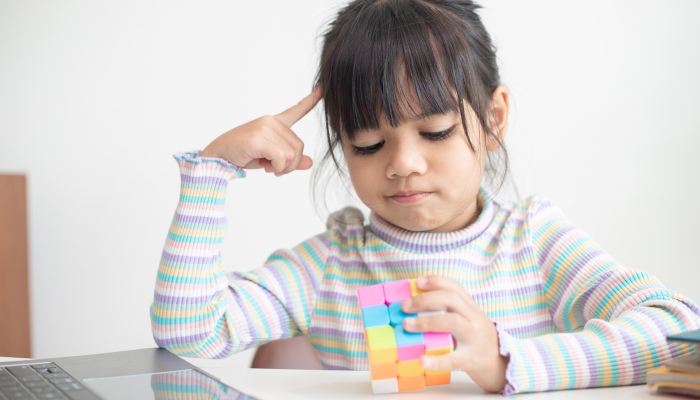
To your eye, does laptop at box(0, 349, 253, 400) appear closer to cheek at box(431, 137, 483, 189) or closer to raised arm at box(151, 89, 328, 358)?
raised arm at box(151, 89, 328, 358)

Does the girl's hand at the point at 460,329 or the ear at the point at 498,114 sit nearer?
the girl's hand at the point at 460,329

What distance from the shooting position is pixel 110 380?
66cm

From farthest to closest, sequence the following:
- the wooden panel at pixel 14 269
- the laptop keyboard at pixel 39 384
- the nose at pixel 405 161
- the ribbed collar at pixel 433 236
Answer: the wooden panel at pixel 14 269 < the ribbed collar at pixel 433 236 < the nose at pixel 405 161 < the laptop keyboard at pixel 39 384

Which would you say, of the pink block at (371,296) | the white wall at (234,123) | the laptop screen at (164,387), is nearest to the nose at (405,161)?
the pink block at (371,296)

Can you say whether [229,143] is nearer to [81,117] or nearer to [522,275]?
[522,275]

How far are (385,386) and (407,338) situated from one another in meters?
0.05

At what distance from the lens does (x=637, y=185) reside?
1691mm

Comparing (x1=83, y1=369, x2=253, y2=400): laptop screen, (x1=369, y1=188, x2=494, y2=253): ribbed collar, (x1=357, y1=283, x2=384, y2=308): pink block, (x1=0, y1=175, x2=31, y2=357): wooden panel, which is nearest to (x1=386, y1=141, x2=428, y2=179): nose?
(x1=369, y1=188, x2=494, y2=253): ribbed collar

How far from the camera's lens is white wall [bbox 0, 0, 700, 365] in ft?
5.38

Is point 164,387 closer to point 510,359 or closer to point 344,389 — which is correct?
point 344,389

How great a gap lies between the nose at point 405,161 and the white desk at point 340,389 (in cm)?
26

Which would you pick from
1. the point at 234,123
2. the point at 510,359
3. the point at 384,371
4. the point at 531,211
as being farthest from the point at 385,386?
the point at 234,123

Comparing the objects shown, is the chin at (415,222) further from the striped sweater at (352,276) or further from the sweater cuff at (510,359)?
the sweater cuff at (510,359)

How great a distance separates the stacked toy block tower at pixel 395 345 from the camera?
62cm
